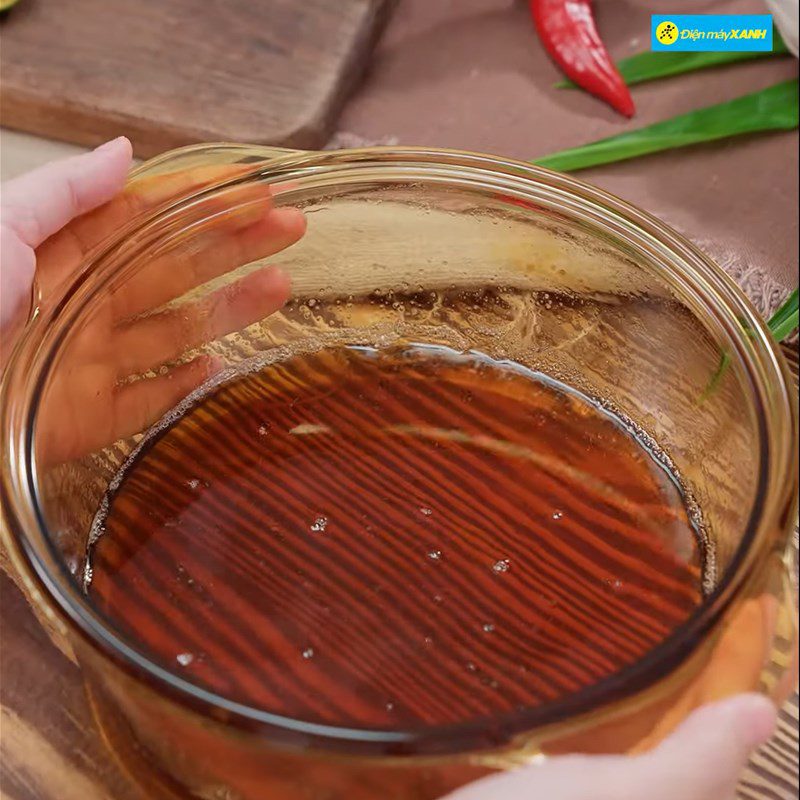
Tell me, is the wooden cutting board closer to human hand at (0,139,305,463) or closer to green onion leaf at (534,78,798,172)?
green onion leaf at (534,78,798,172)

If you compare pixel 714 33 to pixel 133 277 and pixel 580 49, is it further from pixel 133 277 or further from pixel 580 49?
pixel 133 277

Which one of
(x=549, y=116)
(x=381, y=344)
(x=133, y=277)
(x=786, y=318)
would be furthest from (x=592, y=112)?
(x=133, y=277)

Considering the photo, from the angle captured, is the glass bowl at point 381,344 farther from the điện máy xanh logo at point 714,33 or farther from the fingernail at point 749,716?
the điện máy xanh logo at point 714,33

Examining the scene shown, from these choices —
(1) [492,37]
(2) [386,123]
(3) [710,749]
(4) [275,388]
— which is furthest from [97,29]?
(3) [710,749]

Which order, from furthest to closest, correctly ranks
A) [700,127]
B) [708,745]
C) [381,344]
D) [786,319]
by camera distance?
[700,127] < [786,319] < [381,344] < [708,745]

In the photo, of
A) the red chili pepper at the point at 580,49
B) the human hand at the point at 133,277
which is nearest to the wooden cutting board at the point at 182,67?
the red chili pepper at the point at 580,49
